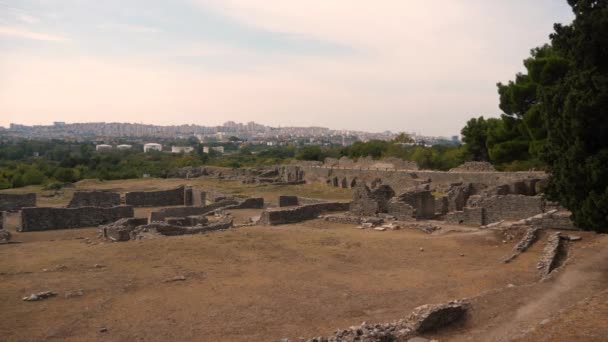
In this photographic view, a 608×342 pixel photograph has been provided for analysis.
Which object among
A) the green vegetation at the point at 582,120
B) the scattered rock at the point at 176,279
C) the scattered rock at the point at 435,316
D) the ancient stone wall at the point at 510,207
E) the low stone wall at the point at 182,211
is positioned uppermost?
the green vegetation at the point at 582,120

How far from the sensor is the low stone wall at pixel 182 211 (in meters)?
25.5

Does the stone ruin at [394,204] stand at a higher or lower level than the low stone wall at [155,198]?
higher

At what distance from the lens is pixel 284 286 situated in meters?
13.7

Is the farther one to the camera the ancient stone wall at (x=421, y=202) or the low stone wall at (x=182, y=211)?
the low stone wall at (x=182, y=211)

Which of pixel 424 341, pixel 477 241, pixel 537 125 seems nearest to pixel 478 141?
pixel 537 125

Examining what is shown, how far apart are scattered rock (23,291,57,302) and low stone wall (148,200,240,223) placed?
37.5 ft

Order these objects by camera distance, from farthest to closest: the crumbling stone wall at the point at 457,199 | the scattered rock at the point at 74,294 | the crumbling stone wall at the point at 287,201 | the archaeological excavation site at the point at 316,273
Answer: the crumbling stone wall at the point at 287,201 < the crumbling stone wall at the point at 457,199 < the scattered rock at the point at 74,294 < the archaeological excavation site at the point at 316,273

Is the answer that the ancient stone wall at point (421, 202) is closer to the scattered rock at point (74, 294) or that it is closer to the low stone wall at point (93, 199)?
the scattered rock at point (74, 294)

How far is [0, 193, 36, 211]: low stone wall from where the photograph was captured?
31.8m

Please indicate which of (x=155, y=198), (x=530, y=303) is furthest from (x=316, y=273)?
(x=155, y=198)

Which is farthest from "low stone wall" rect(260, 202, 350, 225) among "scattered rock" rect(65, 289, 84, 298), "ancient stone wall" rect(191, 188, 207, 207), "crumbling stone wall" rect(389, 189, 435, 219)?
"ancient stone wall" rect(191, 188, 207, 207)

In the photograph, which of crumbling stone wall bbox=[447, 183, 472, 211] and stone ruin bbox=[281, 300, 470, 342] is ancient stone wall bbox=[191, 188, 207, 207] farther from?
stone ruin bbox=[281, 300, 470, 342]

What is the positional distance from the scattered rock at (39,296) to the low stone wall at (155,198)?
2100 centimetres

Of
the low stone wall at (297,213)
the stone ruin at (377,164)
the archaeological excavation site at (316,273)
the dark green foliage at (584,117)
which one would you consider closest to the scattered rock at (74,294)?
the archaeological excavation site at (316,273)
